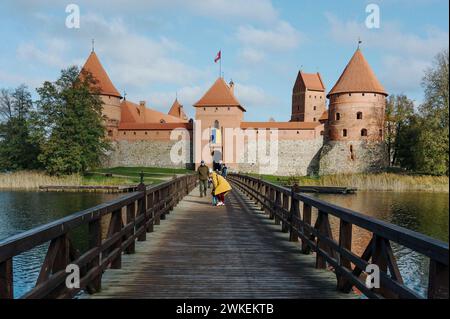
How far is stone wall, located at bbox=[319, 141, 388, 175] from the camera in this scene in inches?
1556

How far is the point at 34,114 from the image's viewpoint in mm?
31875

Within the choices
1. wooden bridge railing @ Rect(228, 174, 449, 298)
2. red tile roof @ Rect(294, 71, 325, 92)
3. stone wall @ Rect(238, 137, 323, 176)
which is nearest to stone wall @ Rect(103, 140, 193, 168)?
stone wall @ Rect(238, 137, 323, 176)

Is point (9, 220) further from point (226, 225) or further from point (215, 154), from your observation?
point (215, 154)

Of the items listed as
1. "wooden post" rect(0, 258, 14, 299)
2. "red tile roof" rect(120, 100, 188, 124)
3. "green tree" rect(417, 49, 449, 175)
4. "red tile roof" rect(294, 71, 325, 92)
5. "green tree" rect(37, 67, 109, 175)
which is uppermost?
"red tile roof" rect(294, 71, 325, 92)

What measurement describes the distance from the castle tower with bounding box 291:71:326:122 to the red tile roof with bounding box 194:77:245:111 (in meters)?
14.9

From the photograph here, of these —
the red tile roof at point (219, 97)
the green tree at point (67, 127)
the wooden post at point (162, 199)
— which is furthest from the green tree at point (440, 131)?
the red tile roof at point (219, 97)

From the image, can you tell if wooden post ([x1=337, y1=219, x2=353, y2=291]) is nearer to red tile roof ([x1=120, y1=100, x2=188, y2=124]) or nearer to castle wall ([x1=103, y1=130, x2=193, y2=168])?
castle wall ([x1=103, y1=130, x2=193, y2=168])

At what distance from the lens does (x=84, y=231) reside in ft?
44.9

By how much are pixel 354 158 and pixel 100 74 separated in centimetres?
2919

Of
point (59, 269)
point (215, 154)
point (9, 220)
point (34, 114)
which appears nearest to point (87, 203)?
point (9, 220)

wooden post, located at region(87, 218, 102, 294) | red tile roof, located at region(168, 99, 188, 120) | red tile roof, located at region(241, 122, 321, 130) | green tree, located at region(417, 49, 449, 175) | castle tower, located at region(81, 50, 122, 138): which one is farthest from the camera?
red tile roof, located at region(168, 99, 188, 120)

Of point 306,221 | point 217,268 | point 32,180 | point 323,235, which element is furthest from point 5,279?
point 32,180

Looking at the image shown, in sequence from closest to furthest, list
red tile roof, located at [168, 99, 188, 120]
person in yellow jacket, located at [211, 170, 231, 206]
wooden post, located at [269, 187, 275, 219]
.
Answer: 1. wooden post, located at [269, 187, 275, 219]
2. person in yellow jacket, located at [211, 170, 231, 206]
3. red tile roof, located at [168, 99, 188, 120]

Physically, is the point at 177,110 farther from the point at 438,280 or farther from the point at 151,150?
the point at 438,280
